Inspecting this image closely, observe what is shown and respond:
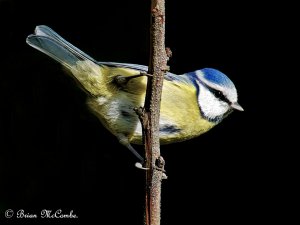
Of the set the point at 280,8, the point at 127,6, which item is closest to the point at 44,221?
the point at 127,6

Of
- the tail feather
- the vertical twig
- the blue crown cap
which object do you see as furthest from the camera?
the blue crown cap

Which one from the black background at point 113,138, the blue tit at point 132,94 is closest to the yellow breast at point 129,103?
the blue tit at point 132,94

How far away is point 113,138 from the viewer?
3520mm

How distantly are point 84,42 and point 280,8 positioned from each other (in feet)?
3.66

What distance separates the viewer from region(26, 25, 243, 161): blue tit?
7.68ft

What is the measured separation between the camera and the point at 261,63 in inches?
135

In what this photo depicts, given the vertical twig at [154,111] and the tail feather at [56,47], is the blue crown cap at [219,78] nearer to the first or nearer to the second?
the tail feather at [56,47]

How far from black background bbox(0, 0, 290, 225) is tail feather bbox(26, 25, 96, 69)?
3.23 ft

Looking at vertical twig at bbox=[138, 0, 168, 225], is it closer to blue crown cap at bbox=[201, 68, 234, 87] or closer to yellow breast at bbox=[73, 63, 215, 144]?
yellow breast at bbox=[73, 63, 215, 144]

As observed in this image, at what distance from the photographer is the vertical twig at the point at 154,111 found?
1.71 m

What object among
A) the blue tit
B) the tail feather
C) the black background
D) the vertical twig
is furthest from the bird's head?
the black background

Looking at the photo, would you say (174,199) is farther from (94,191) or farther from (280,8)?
(280,8)

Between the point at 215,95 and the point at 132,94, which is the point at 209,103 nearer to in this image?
the point at 215,95

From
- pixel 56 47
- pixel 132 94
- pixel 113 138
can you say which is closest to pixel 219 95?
pixel 132 94
